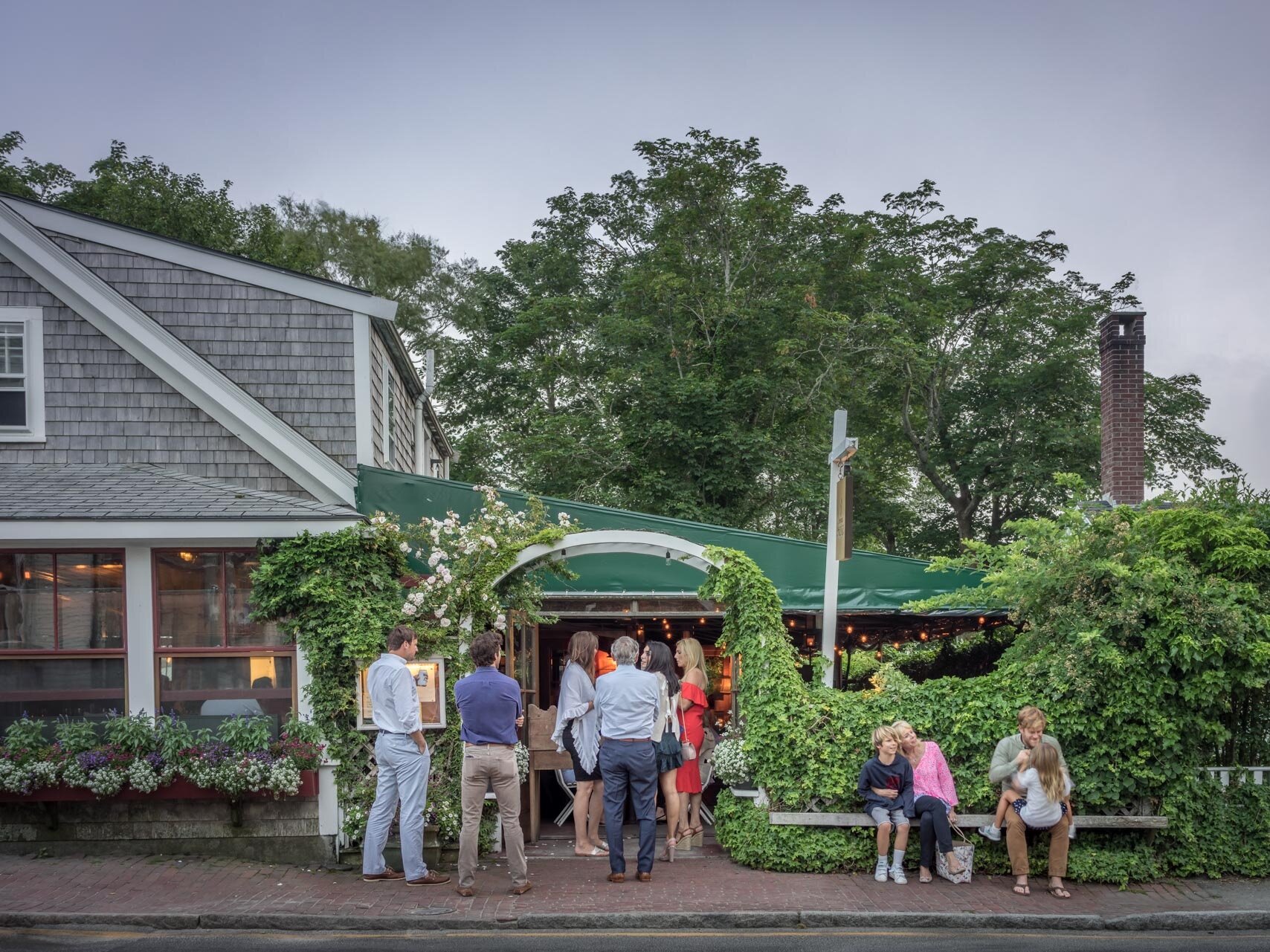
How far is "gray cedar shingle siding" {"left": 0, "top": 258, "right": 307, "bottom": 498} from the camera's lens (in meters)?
10.2

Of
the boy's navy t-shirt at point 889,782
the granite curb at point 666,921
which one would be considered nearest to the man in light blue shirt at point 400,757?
the granite curb at point 666,921

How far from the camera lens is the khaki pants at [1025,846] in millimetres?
7938

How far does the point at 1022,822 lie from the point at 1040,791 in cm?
28

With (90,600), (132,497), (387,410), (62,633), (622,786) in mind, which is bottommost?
(622,786)

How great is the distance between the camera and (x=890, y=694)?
8.80 metres

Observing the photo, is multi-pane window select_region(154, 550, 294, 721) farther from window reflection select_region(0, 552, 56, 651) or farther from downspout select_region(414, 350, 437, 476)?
downspout select_region(414, 350, 437, 476)

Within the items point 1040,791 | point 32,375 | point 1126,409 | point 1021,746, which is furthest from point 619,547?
point 1126,409

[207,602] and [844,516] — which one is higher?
[844,516]

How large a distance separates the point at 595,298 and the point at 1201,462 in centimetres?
1633

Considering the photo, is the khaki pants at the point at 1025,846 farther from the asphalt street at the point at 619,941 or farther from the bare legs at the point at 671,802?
the bare legs at the point at 671,802

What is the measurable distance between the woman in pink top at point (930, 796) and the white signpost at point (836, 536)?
1.07m

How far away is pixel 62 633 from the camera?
9.27 m

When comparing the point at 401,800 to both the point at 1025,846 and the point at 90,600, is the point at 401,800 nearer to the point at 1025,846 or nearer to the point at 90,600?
the point at 90,600

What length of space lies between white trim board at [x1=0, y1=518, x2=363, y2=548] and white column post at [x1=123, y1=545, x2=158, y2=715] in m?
0.18
